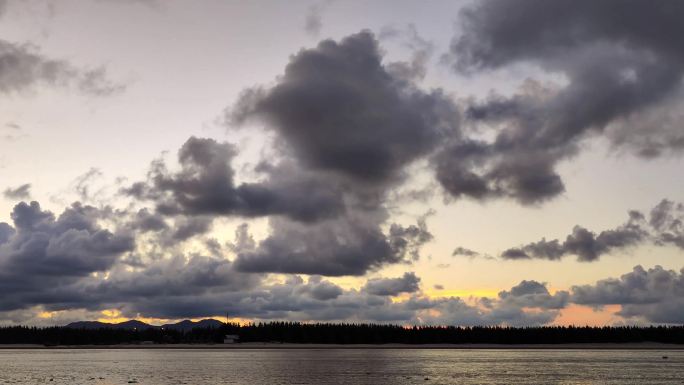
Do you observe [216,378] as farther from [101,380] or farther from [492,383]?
[492,383]

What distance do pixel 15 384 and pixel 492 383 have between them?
76.3 m

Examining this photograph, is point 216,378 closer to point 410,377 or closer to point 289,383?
point 289,383

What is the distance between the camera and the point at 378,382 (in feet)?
361

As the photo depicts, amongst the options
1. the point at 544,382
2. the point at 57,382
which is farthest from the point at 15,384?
the point at 544,382

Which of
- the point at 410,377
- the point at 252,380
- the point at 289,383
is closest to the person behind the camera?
the point at 289,383

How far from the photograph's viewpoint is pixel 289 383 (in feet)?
355

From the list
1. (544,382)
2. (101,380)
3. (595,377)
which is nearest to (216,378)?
(101,380)

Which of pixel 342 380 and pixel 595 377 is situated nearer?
pixel 342 380

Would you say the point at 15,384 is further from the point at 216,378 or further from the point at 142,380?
the point at 216,378

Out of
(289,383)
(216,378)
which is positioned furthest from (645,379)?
(216,378)

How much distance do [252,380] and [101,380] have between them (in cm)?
2637

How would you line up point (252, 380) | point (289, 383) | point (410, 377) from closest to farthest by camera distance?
1. point (289, 383)
2. point (252, 380)
3. point (410, 377)

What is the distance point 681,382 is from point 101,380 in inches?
3875

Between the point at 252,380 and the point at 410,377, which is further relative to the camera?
the point at 410,377
